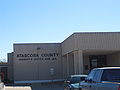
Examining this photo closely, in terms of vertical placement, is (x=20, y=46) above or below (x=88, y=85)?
above

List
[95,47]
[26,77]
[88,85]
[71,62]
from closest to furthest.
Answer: [88,85] < [95,47] < [71,62] < [26,77]

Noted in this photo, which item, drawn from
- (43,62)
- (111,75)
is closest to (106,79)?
(111,75)

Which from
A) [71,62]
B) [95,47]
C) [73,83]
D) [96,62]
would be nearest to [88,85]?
[73,83]

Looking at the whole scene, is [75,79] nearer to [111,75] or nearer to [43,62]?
[111,75]

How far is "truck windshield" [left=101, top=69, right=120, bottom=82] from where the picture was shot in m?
9.83

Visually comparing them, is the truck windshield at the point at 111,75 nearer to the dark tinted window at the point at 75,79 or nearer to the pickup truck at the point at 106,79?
the pickup truck at the point at 106,79

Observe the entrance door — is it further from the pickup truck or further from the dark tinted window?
the pickup truck

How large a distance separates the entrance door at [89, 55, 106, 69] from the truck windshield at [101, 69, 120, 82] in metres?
34.2

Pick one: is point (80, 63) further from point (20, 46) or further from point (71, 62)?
point (20, 46)

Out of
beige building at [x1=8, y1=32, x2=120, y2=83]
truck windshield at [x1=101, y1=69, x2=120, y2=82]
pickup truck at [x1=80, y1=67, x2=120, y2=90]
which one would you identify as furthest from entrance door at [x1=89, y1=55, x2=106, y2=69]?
truck windshield at [x1=101, y1=69, x2=120, y2=82]

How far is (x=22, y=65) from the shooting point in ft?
146

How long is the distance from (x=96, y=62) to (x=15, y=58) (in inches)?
487

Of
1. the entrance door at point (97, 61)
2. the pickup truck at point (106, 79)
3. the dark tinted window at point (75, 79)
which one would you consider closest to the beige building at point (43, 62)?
the entrance door at point (97, 61)

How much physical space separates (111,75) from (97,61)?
1377 inches
